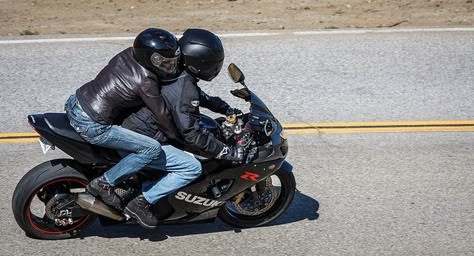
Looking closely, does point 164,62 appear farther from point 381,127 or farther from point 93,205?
point 381,127

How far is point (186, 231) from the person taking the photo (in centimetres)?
698

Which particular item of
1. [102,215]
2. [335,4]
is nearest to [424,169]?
[102,215]

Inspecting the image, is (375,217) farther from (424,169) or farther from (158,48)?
(158,48)

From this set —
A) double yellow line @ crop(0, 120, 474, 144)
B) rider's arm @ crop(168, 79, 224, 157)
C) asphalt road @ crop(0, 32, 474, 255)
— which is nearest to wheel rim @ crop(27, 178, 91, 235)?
asphalt road @ crop(0, 32, 474, 255)

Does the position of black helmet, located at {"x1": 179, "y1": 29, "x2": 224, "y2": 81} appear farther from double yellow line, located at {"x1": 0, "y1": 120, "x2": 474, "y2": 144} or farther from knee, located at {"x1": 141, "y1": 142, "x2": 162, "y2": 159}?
double yellow line, located at {"x1": 0, "y1": 120, "x2": 474, "y2": 144}

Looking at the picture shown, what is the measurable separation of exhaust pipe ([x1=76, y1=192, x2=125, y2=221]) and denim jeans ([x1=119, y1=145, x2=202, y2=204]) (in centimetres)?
31

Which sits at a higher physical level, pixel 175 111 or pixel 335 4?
pixel 175 111

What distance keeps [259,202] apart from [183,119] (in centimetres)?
128

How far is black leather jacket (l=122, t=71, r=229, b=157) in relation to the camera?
625 centimetres

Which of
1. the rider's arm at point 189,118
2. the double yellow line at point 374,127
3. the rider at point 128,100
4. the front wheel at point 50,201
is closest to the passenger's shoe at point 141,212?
the rider at point 128,100

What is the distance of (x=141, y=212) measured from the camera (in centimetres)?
658

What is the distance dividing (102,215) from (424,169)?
332 centimetres

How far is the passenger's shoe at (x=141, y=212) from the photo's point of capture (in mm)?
6578

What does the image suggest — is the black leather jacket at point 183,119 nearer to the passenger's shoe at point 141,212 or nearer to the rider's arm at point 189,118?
the rider's arm at point 189,118
